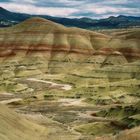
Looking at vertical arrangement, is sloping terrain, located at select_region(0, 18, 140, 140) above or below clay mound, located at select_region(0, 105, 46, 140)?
below

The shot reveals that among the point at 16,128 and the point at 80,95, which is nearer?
the point at 16,128

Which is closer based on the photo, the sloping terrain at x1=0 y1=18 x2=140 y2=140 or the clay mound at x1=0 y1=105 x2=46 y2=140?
the clay mound at x1=0 y1=105 x2=46 y2=140

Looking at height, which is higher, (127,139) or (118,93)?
(127,139)

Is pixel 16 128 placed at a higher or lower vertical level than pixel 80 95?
higher

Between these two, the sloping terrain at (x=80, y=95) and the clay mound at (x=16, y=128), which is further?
the sloping terrain at (x=80, y=95)

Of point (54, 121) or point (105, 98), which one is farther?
point (105, 98)

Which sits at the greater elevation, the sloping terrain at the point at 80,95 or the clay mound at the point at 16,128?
the clay mound at the point at 16,128

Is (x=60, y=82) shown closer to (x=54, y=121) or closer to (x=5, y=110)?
(x=54, y=121)

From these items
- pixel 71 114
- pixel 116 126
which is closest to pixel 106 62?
pixel 71 114
